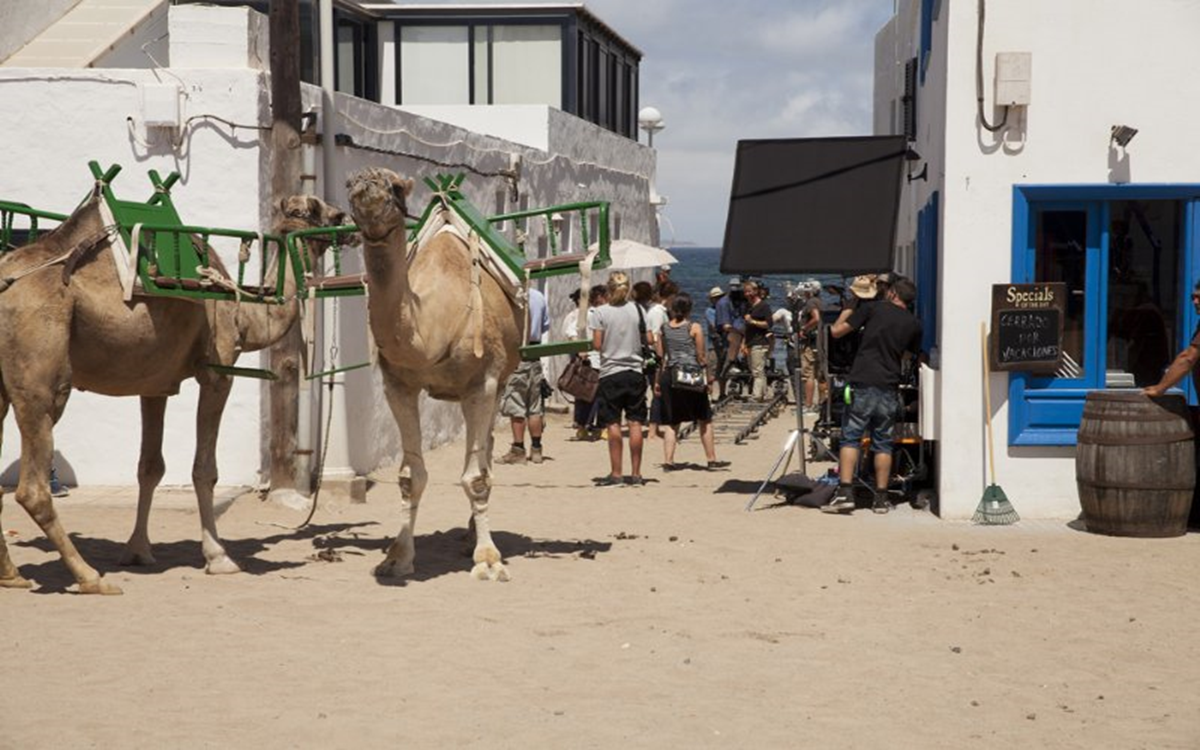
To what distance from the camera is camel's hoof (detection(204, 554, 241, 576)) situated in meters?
10.7

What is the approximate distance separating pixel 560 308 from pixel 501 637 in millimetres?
15676

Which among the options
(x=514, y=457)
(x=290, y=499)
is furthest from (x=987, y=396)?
(x=514, y=457)

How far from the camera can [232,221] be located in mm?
14078

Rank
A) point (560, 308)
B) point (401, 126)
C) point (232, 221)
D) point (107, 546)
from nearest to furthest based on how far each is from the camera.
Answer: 1. point (107, 546)
2. point (232, 221)
3. point (401, 126)
4. point (560, 308)

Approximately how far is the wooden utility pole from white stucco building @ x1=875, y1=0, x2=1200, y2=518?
5.24m

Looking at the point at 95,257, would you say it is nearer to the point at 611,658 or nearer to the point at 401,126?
the point at 611,658

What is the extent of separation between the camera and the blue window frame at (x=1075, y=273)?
13.0 meters

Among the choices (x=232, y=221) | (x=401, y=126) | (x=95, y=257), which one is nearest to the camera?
(x=95, y=257)

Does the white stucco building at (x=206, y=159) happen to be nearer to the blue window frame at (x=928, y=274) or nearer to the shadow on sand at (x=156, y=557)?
the shadow on sand at (x=156, y=557)

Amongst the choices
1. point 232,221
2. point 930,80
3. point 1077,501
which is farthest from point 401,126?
point 1077,501

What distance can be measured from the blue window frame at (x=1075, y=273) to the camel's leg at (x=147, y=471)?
6469mm

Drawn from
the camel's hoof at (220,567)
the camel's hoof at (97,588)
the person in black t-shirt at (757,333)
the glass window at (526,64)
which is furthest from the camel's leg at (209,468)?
the glass window at (526,64)

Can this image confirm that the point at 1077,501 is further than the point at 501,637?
Yes

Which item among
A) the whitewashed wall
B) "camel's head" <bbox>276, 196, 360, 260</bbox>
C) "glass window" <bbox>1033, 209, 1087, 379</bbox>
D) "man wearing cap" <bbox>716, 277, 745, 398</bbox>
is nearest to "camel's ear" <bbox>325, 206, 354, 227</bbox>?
"camel's head" <bbox>276, 196, 360, 260</bbox>
